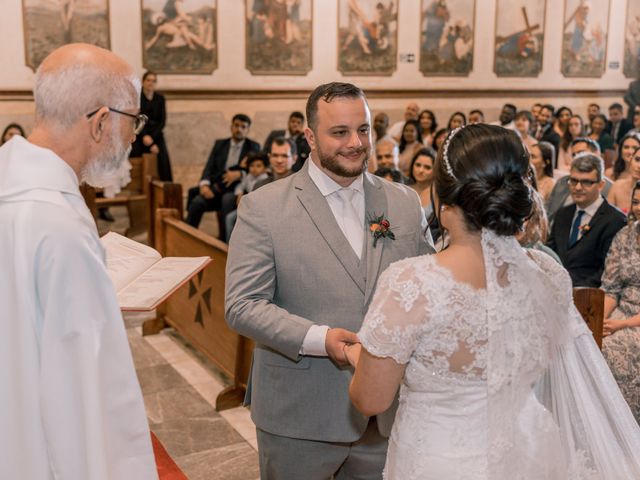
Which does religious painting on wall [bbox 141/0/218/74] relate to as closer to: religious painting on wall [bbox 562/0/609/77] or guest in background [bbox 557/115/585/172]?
guest in background [bbox 557/115/585/172]

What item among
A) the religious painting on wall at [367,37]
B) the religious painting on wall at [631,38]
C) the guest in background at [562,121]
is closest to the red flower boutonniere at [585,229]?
the guest in background at [562,121]

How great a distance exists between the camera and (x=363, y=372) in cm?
195

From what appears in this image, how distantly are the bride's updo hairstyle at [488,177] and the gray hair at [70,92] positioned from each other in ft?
2.72

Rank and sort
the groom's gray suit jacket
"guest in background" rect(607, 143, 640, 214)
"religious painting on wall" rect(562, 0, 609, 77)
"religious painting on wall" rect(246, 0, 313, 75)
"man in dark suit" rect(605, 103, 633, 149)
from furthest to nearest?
"religious painting on wall" rect(562, 0, 609, 77) < "man in dark suit" rect(605, 103, 633, 149) < "religious painting on wall" rect(246, 0, 313, 75) < "guest in background" rect(607, 143, 640, 214) < the groom's gray suit jacket

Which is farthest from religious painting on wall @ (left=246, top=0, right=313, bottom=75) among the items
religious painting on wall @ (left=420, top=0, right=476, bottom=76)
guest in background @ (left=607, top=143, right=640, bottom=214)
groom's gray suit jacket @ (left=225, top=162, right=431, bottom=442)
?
groom's gray suit jacket @ (left=225, top=162, right=431, bottom=442)

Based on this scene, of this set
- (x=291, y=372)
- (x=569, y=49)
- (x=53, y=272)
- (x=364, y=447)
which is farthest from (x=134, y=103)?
(x=569, y=49)

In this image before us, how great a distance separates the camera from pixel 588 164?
5551mm

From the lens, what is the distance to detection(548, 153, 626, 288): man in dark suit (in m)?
5.25

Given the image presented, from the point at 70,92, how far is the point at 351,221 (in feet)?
3.68

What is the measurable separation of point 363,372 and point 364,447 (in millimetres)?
826

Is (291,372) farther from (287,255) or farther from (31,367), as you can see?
(31,367)

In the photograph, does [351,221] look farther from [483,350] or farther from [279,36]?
[279,36]

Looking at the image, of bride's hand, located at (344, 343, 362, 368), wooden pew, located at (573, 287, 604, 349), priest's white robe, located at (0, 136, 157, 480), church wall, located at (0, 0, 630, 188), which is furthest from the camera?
church wall, located at (0, 0, 630, 188)

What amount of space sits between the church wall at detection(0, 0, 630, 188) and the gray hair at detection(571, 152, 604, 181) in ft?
25.7
